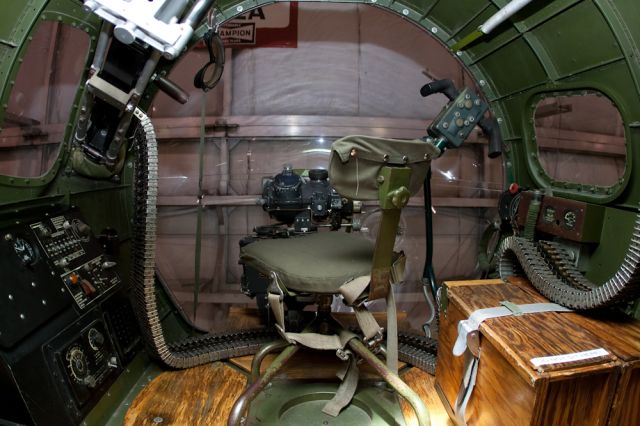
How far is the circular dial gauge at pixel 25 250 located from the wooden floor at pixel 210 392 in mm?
856

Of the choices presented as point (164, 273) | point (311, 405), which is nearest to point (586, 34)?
point (311, 405)

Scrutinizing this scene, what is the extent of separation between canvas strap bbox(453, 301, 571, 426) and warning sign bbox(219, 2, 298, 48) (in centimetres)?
247

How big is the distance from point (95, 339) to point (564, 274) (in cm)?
222

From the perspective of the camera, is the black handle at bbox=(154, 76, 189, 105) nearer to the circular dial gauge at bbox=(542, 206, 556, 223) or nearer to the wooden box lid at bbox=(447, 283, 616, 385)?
the wooden box lid at bbox=(447, 283, 616, 385)

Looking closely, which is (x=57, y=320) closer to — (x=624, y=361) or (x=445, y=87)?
(x=624, y=361)

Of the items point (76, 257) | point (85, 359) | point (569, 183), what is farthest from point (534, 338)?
point (76, 257)

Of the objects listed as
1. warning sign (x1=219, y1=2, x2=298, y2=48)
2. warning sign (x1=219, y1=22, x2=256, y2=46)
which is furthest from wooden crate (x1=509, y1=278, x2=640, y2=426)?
warning sign (x1=219, y1=22, x2=256, y2=46)

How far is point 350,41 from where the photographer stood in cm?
322

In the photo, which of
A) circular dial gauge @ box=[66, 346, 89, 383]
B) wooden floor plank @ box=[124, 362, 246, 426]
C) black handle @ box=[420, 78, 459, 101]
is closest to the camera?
circular dial gauge @ box=[66, 346, 89, 383]

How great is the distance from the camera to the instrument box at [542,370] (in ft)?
4.11

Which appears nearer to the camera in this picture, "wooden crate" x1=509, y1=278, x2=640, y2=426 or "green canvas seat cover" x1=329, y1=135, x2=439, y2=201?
"wooden crate" x1=509, y1=278, x2=640, y2=426

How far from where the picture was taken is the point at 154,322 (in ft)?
6.79

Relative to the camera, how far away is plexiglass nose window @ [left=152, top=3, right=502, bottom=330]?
316 centimetres

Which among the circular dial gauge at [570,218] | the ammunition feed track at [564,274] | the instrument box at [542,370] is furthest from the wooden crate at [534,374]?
the circular dial gauge at [570,218]
